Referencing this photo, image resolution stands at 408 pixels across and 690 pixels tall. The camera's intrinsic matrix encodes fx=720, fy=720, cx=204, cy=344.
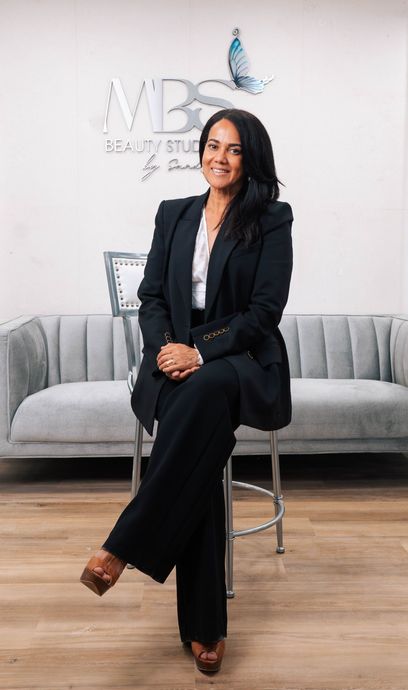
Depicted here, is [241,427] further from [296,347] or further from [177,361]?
[177,361]

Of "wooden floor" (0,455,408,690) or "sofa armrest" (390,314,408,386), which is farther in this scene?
"sofa armrest" (390,314,408,386)

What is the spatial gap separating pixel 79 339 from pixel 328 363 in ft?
4.64

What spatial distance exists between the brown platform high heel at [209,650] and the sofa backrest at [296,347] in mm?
2291

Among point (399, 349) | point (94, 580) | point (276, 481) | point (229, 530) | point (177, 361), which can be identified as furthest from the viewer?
point (399, 349)

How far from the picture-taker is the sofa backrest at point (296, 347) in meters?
4.04

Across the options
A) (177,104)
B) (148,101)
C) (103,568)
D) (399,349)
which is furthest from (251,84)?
(103,568)

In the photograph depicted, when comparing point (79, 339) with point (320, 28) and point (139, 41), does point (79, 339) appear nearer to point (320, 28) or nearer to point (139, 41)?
point (139, 41)

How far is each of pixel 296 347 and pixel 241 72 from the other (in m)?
1.67

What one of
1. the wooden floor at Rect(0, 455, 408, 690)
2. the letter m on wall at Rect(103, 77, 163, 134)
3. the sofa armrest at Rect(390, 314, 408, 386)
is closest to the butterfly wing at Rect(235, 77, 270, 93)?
the letter m on wall at Rect(103, 77, 163, 134)

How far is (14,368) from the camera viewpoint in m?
3.49

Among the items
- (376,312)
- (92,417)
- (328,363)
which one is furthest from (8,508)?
(376,312)

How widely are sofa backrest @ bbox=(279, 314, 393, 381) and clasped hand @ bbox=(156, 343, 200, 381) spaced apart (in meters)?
2.05

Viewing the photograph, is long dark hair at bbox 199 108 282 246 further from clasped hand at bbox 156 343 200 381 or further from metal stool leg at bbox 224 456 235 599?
metal stool leg at bbox 224 456 235 599

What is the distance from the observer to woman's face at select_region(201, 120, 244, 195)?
216 centimetres
